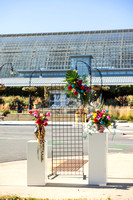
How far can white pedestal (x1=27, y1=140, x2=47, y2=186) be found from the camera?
24.7 ft

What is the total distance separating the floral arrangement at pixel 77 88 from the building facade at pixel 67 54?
45.8 metres

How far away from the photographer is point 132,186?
738 cm

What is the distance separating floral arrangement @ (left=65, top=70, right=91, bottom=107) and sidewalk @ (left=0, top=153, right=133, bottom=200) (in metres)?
1.89

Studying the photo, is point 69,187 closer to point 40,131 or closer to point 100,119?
point 40,131

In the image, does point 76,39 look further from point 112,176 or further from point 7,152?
point 112,176

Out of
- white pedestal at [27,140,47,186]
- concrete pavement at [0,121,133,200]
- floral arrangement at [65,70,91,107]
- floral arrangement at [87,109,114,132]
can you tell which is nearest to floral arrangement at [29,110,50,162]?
white pedestal at [27,140,47,186]

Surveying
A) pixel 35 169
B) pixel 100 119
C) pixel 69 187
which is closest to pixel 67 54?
pixel 100 119

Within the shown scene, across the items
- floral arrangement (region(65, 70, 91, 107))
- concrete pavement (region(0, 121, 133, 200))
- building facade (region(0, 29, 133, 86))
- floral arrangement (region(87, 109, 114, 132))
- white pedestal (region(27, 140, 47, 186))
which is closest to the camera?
concrete pavement (region(0, 121, 133, 200))

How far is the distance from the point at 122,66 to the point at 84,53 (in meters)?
7.66

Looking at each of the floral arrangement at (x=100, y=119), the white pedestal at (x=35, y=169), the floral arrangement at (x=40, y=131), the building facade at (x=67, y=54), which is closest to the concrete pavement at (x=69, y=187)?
the white pedestal at (x=35, y=169)

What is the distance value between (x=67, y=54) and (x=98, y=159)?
57.6m

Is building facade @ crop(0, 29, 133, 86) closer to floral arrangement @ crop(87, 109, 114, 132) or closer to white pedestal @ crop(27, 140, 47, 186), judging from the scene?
floral arrangement @ crop(87, 109, 114, 132)

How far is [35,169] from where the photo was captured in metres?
7.59

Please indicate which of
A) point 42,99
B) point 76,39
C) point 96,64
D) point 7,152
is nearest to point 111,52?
point 96,64
